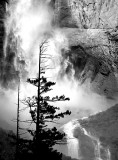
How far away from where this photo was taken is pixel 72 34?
193 feet

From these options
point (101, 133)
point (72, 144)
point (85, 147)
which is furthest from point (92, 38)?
point (85, 147)

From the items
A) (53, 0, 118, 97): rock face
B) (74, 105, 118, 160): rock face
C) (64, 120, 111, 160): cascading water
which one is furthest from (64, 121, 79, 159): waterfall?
(53, 0, 118, 97): rock face

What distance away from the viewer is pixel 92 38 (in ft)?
185

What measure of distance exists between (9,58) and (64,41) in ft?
51.9

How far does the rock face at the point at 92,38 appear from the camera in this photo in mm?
54062

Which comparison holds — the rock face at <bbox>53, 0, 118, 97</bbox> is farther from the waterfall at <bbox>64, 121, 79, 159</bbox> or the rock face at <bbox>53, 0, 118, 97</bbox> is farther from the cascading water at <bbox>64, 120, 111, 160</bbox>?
the cascading water at <bbox>64, 120, 111, 160</bbox>

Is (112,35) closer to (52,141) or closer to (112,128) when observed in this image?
(112,128)

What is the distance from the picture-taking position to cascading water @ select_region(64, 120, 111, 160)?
146ft

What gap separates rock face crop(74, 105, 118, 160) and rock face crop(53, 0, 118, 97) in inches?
291

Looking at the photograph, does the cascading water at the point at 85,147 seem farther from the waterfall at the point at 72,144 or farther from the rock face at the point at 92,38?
the rock face at the point at 92,38

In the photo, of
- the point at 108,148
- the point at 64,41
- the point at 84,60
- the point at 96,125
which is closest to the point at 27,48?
the point at 64,41

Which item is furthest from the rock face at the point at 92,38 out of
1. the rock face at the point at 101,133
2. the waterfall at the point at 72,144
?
the waterfall at the point at 72,144

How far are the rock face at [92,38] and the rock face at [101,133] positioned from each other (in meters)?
7.40

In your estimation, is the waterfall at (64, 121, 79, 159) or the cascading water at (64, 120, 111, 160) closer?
the cascading water at (64, 120, 111, 160)
